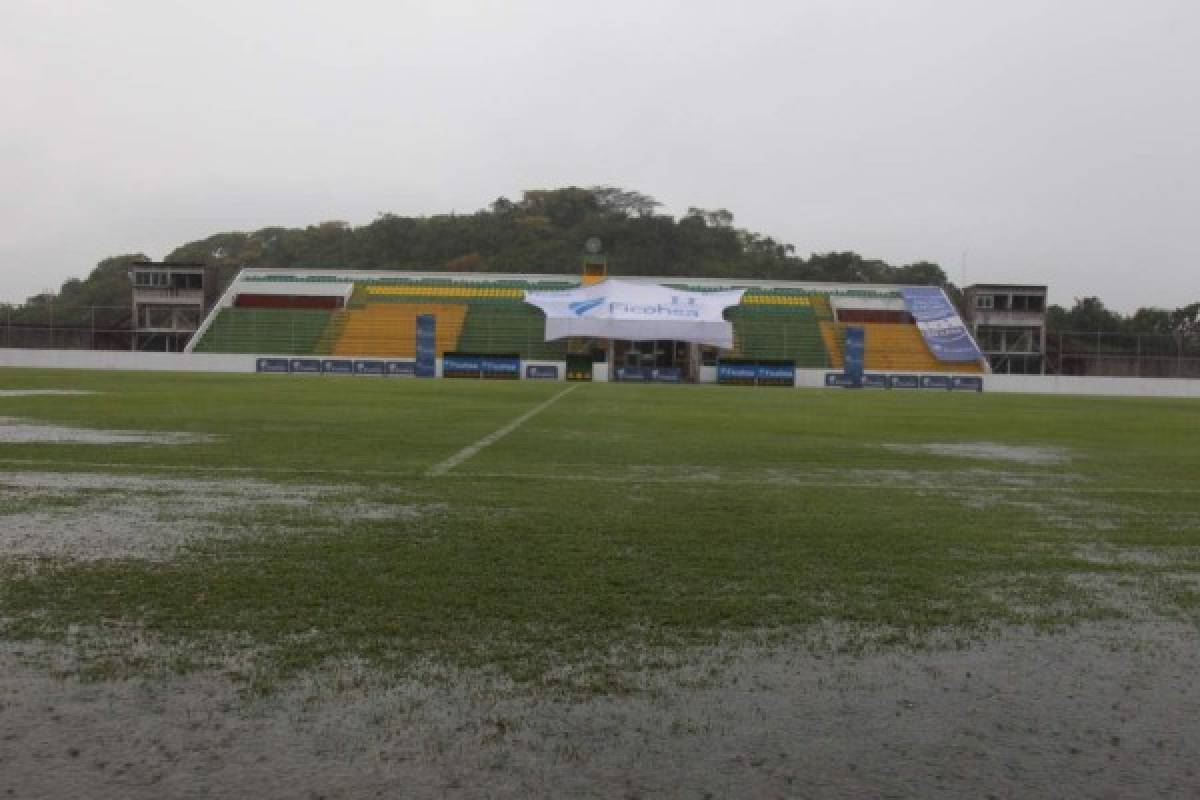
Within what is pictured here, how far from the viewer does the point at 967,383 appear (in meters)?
43.9

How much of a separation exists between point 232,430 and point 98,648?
31.9ft

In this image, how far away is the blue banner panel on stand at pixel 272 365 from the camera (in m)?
43.8

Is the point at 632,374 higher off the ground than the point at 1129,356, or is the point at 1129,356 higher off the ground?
the point at 1129,356

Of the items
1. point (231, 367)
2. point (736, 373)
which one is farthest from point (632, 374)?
point (231, 367)

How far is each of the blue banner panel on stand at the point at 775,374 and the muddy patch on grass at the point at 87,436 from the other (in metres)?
34.2

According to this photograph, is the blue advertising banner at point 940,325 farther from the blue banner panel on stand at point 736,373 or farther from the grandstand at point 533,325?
the blue banner panel on stand at point 736,373

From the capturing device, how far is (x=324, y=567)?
192 inches

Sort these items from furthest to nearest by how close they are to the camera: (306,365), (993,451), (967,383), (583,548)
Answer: (306,365)
(967,383)
(993,451)
(583,548)

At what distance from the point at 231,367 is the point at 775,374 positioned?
24.4 metres

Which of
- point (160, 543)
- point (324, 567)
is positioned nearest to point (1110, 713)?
point (324, 567)

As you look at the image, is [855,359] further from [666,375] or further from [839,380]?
[666,375]

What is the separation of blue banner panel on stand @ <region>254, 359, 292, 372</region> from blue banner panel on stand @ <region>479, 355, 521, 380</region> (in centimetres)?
887

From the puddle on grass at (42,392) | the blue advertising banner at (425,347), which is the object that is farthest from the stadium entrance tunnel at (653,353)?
the puddle on grass at (42,392)

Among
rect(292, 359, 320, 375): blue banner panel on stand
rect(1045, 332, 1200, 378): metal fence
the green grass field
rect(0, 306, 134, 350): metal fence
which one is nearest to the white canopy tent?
rect(292, 359, 320, 375): blue banner panel on stand
